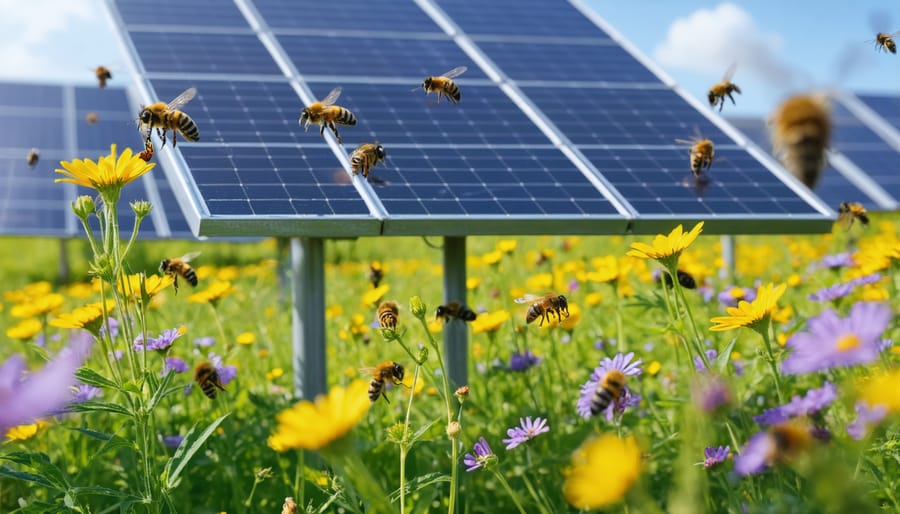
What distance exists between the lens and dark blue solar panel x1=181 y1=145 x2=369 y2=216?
3.58 m

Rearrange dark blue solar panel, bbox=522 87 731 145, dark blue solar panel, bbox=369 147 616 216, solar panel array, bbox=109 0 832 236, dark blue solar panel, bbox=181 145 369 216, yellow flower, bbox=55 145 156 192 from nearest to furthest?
yellow flower, bbox=55 145 156 192
dark blue solar panel, bbox=181 145 369 216
solar panel array, bbox=109 0 832 236
dark blue solar panel, bbox=369 147 616 216
dark blue solar panel, bbox=522 87 731 145

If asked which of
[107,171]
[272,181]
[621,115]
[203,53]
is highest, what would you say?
[203,53]

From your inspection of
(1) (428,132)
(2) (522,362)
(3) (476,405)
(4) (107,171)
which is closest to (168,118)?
(4) (107,171)

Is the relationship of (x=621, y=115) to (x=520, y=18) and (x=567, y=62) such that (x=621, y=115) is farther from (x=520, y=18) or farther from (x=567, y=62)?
(x=520, y=18)

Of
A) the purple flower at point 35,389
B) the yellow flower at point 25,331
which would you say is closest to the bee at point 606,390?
the purple flower at point 35,389

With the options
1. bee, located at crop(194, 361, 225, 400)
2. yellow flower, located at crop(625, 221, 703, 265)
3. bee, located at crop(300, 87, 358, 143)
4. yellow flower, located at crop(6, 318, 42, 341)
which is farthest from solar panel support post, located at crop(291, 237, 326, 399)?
yellow flower, located at crop(625, 221, 703, 265)

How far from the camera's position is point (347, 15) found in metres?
7.06

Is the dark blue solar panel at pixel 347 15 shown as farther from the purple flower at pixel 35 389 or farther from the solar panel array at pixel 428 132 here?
the purple flower at pixel 35 389

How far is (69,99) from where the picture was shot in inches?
494

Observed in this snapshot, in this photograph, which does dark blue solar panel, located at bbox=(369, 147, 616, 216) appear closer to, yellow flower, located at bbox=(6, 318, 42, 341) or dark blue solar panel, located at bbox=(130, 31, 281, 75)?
dark blue solar panel, located at bbox=(130, 31, 281, 75)

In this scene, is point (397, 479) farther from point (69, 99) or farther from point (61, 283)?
point (69, 99)

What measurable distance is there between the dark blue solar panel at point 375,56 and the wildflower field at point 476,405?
3.92 ft

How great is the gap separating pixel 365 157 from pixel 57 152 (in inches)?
290

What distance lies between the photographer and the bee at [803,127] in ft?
6.52
